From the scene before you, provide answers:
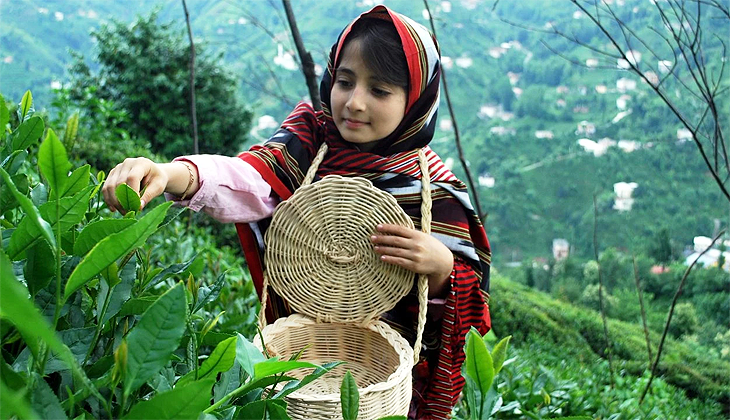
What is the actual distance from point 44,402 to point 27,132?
430 millimetres

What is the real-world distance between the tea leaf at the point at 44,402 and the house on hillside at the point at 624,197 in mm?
7581

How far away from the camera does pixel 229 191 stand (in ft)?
4.51

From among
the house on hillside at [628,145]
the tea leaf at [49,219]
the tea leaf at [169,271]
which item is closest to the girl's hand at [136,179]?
the tea leaf at [169,271]

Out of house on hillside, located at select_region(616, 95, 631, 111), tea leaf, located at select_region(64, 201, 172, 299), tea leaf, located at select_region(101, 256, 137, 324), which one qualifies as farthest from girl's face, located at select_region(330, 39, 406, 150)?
house on hillside, located at select_region(616, 95, 631, 111)

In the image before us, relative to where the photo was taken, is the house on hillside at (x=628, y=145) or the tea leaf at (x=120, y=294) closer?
the tea leaf at (x=120, y=294)

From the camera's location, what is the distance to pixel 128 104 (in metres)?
8.45

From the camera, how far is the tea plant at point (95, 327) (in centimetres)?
41

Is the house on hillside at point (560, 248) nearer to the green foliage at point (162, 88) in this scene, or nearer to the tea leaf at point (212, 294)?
the green foliage at point (162, 88)

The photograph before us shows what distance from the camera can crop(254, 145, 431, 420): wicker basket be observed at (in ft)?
4.35

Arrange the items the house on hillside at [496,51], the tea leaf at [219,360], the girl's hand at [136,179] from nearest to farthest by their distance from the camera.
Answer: the tea leaf at [219,360]
the girl's hand at [136,179]
the house on hillside at [496,51]

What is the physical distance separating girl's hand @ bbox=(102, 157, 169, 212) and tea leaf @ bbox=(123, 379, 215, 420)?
569 mm

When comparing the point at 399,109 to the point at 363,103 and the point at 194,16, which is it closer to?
the point at 363,103

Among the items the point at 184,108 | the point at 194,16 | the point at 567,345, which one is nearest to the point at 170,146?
the point at 184,108

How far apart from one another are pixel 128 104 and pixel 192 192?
774 centimetres
